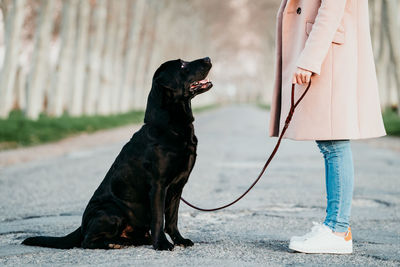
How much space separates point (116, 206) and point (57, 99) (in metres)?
17.3

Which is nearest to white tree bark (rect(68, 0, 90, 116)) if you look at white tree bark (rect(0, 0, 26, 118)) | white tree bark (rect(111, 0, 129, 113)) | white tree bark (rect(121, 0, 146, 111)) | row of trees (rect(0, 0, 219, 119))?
row of trees (rect(0, 0, 219, 119))

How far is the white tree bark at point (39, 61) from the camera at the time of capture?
1745cm

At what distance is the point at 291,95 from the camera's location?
149 inches

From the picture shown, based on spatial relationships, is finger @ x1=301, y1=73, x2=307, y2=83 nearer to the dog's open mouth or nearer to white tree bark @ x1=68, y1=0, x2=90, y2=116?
the dog's open mouth

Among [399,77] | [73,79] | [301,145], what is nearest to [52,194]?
[301,145]

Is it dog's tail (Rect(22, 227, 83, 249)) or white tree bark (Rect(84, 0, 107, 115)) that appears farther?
white tree bark (Rect(84, 0, 107, 115))

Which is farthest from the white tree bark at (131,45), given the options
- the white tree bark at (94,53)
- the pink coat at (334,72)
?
the pink coat at (334,72)

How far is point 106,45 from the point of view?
2669cm

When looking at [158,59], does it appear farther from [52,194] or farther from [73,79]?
[52,194]

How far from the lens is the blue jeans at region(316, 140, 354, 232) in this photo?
12.2 feet

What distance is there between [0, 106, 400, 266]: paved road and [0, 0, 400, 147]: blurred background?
732 cm

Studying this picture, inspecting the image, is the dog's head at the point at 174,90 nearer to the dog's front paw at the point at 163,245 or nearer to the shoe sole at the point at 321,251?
the dog's front paw at the point at 163,245

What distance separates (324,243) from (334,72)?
111 centimetres

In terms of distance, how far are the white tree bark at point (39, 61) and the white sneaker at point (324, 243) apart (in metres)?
14.8
